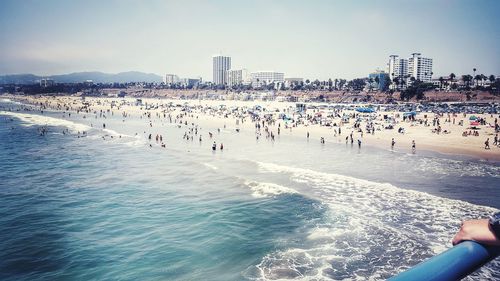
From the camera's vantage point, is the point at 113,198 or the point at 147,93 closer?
the point at 113,198

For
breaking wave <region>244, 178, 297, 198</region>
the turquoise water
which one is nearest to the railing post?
the turquoise water

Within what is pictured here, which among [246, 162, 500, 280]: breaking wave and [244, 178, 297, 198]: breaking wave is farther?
[244, 178, 297, 198]: breaking wave

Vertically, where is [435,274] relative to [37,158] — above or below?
above

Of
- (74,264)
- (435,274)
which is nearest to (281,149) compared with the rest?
(74,264)

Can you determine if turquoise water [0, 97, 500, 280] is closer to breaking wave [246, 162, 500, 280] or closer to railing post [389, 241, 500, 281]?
breaking wave [246, 162, 500, 280]

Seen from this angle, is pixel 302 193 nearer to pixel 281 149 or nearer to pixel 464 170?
pixel 464 170

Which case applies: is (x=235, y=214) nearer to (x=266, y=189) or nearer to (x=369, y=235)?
(x=266, y=189)

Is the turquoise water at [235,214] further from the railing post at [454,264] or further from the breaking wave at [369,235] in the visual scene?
the railing post at [454,264]

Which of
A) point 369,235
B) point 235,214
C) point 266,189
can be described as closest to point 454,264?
point 369,235
